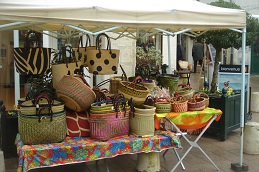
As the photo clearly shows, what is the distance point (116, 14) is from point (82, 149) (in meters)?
1.57

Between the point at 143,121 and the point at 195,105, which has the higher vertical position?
the point at 195,105

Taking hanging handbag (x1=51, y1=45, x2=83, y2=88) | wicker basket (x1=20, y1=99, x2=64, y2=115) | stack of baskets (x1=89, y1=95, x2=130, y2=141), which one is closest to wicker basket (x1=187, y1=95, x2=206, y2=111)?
stack of baskets (x1=89, y1=95, x2=130, y2=141)

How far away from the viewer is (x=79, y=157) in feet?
13.7

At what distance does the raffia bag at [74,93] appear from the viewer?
4324 mm

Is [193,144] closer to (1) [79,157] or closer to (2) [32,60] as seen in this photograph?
(1) [79,157]

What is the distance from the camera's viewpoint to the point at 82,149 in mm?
4168

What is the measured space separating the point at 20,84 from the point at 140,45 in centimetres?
601

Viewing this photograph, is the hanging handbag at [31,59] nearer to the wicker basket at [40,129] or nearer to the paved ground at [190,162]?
the wicker basket at [40,129]

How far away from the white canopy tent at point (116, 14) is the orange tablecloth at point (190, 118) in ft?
3.83

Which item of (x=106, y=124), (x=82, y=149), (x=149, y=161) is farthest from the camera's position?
(x=149, y=161)

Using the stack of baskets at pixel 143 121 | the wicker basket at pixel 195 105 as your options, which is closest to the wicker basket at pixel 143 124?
the stack of baskets at pixel 143 121

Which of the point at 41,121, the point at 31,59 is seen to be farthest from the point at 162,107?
the point at 31,59

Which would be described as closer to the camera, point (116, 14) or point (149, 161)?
point (116, 14)

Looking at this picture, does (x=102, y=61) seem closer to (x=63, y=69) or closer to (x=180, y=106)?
(x=63, y=69)
